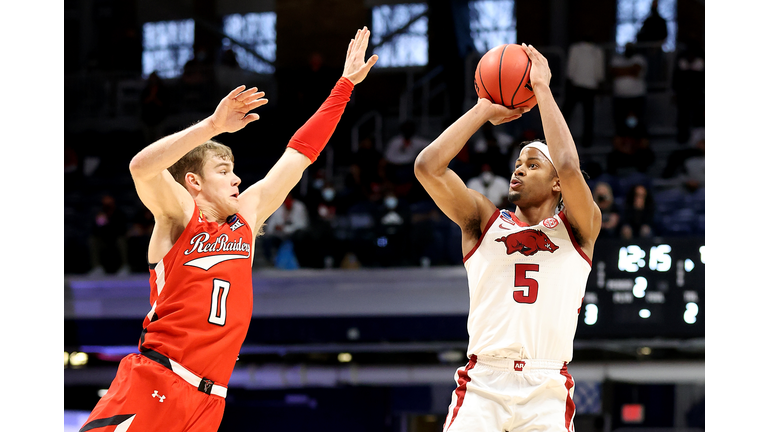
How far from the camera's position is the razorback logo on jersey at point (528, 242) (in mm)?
3508

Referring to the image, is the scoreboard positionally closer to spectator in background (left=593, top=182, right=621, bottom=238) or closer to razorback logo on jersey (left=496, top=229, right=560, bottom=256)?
spectator in background (left=593, top=182, right=621, bottom=238)

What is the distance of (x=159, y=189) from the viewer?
319 cm

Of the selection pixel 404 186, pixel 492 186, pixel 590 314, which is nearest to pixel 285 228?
pixel 404 186

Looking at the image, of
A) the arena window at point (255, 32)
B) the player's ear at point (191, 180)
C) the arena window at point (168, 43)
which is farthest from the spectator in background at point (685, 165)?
the arena window at point (168, 43)

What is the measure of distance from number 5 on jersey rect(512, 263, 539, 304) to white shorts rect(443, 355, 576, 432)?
0.91ft

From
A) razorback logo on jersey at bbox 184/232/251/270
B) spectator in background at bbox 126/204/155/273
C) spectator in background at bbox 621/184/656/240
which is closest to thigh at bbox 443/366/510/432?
razorback logo on jersey at bbox 184/232/251/270

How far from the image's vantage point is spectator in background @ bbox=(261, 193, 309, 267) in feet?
29.6

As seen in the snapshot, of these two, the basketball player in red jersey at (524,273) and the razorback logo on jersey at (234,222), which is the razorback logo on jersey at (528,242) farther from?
the razorback logo on jersey at (234,222)

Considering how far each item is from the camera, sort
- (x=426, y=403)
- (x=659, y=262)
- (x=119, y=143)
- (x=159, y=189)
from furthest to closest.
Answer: (x=119, y=143), (x=426, y=403), (x=659, y=262), (x=159, y=189)

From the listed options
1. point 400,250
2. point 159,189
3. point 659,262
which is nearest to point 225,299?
point 159,189

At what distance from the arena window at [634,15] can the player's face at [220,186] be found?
43.1 feet

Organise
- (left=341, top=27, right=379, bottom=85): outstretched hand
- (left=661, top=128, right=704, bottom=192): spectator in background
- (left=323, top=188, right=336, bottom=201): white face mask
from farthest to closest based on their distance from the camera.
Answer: (left=323, top=188, right=336, bottom=201): white face mask
(left=661, top=128, right=704, bottom=192): spectator in background
(left=341, top=27, right=379, bottom=85): outstretched hand

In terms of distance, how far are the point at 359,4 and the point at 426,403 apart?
426 inches

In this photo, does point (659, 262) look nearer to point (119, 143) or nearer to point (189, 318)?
point (189, 318)
